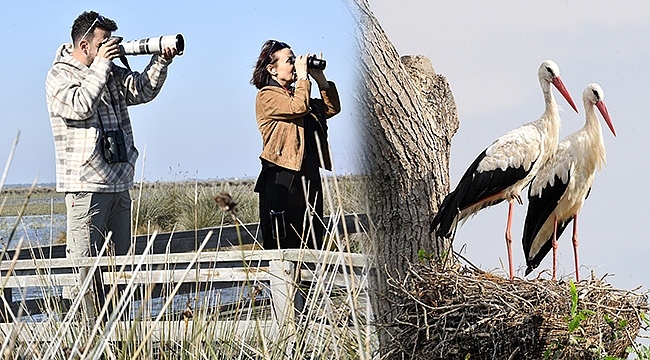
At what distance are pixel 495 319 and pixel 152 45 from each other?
5.92 feet

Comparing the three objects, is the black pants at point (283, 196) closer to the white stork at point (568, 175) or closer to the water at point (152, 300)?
the water at point (152, 300)

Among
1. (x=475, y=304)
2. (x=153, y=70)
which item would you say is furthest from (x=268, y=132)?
(x=475, y=304)

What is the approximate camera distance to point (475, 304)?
8.11 ft

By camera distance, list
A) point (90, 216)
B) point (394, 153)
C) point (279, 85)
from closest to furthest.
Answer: point (394, 153) → point (90, 216) → point (279, 85)

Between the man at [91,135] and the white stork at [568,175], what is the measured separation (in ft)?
5.12

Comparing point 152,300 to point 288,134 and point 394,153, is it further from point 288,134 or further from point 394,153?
point 394,153

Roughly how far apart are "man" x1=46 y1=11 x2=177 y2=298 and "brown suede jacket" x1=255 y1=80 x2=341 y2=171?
426 millimetres

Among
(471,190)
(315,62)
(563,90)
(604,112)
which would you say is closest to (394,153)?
(471,190)

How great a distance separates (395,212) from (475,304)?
0.57 metres

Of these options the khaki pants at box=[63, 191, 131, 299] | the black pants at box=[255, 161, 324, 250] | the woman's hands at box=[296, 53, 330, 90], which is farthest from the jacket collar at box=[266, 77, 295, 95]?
the khaki pants at box=[63, 191, 131, 299]

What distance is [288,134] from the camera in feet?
11.3

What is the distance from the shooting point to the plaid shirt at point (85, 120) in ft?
10.6

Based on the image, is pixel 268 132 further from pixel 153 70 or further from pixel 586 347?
pixel 586 347

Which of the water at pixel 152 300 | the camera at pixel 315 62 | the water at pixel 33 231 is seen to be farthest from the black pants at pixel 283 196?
the water at pixel 33 231
